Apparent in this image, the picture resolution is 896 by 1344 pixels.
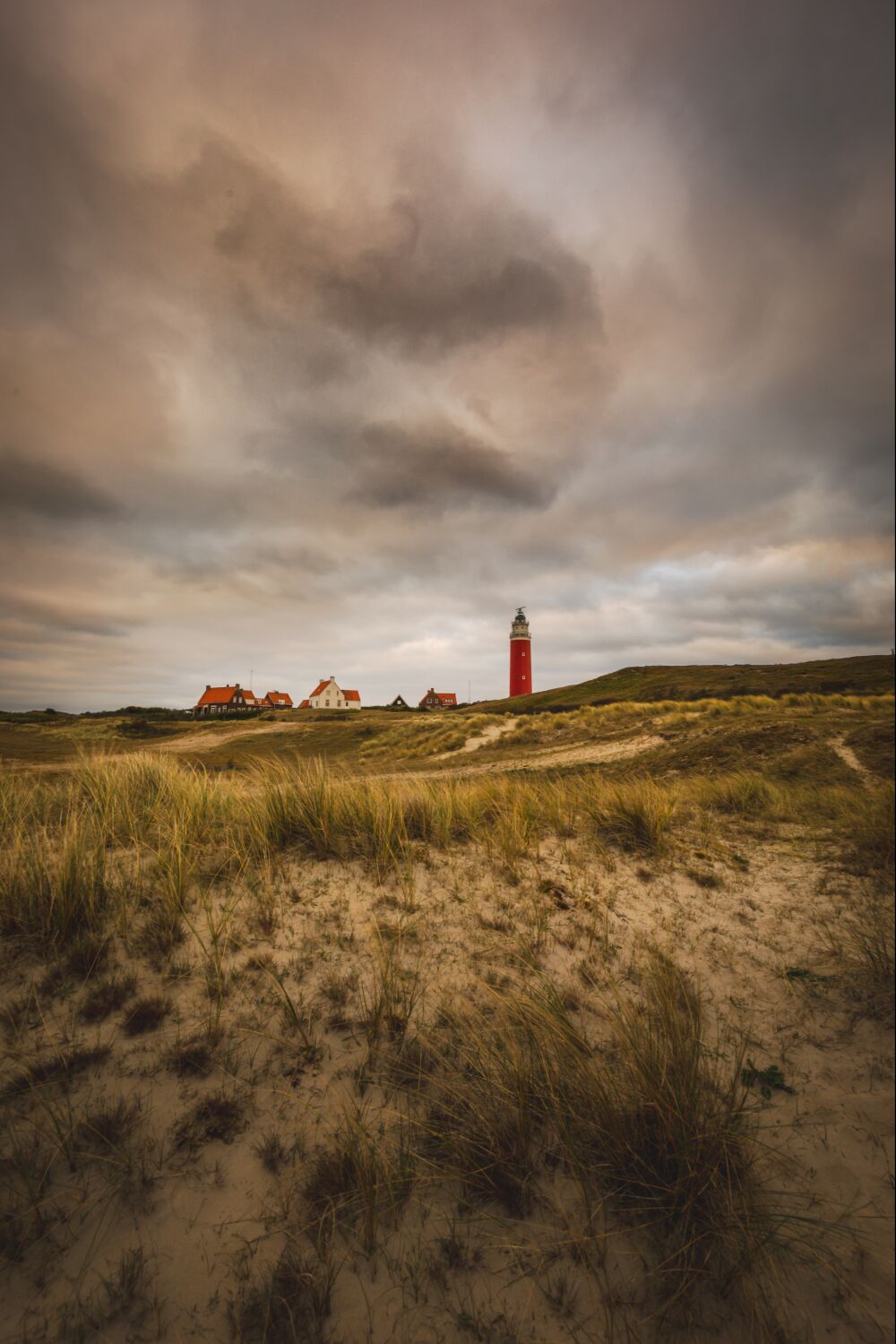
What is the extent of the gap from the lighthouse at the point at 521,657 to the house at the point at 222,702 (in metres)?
37.3

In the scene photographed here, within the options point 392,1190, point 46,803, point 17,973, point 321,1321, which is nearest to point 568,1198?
point 392,1190

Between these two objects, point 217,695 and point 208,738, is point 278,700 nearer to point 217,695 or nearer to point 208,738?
point 217,695

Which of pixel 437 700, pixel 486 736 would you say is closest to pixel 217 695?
pixel 437 700

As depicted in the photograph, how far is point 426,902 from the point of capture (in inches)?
169

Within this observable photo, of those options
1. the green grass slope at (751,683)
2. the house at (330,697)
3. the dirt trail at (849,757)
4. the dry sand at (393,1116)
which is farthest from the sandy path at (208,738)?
the house at (330,697)

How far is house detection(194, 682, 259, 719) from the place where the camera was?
6575 centimetres

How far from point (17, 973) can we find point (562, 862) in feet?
14.8

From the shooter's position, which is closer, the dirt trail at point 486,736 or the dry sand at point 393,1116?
the dry sand at point 393,1116

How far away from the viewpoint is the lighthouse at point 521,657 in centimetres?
5419

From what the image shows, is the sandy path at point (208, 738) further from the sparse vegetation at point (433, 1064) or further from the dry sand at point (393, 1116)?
the dry sand at point (393, 1116)

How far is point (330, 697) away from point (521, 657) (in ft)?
122

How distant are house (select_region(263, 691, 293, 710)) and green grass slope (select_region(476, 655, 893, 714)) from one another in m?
54.5

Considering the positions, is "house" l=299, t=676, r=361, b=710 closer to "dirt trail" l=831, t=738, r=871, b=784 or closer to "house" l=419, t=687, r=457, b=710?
"house" l=419, t=687, r=457, b=710

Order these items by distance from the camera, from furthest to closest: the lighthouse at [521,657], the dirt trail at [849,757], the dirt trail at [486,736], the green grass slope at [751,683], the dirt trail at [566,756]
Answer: the lighthouse at [521,657]
the dirt trail at [486,736]
the dirt trail at [566,756]
the green grass slope at [751,683]
the dirt trail at [849,757]
